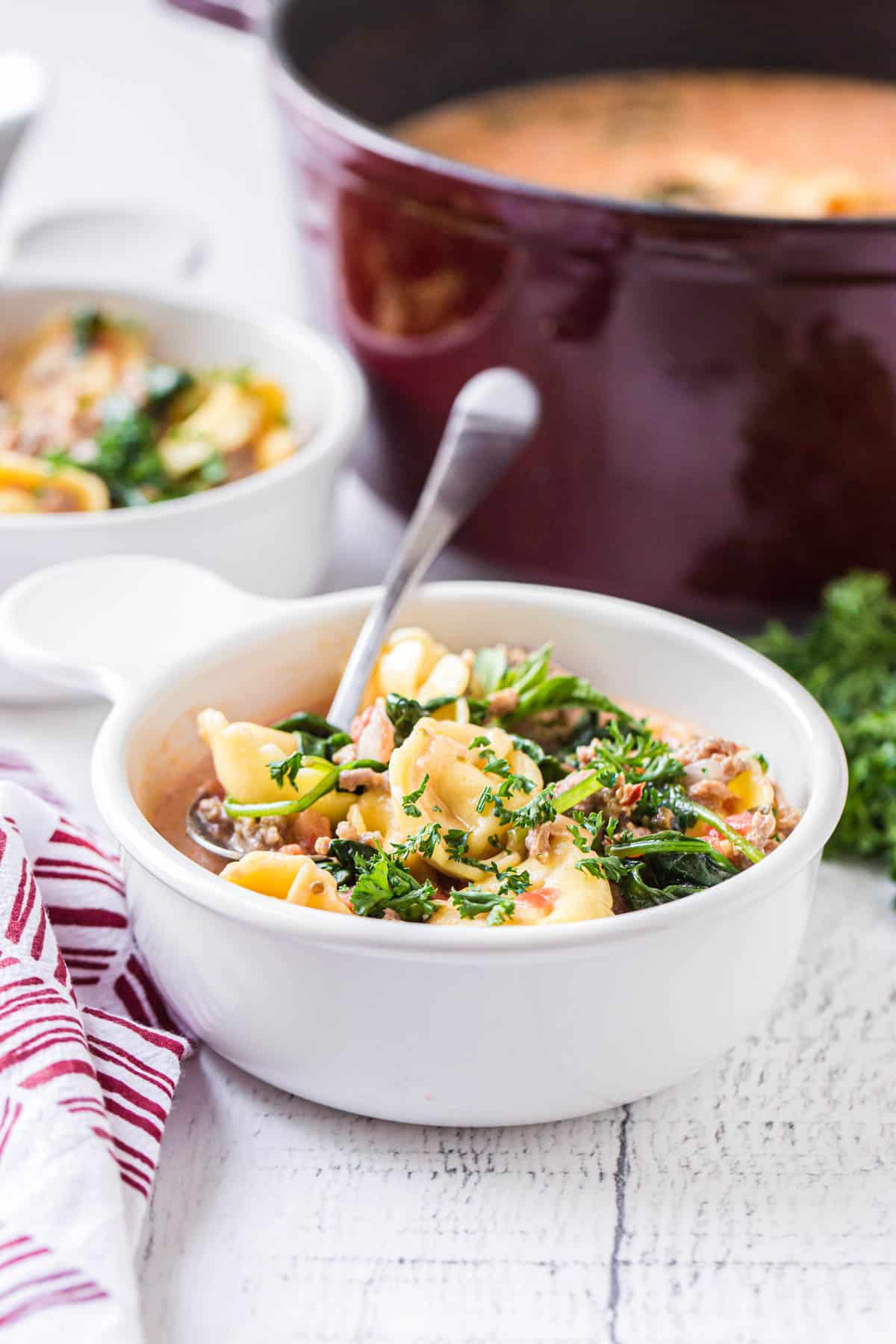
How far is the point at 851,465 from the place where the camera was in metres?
2.42

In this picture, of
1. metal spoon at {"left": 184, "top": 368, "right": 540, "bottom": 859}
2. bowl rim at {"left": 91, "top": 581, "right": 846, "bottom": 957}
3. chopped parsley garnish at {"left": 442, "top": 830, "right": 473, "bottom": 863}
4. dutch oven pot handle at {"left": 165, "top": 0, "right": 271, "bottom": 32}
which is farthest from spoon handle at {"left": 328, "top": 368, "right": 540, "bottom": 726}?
dutch oven pot handle at {"left": 165, "top": 0, "right": 271, "bottom": 32}

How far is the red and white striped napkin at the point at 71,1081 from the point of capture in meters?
1.40

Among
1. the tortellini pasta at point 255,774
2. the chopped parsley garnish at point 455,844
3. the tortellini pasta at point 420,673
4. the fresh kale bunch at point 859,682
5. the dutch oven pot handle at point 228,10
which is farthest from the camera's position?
the dutch oven pot handle at point 228,10

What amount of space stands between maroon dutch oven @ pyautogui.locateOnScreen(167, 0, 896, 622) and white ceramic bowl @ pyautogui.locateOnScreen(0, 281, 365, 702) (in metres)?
0.10

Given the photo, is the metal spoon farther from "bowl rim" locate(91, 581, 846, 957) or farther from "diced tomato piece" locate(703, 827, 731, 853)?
"diced tomato piece" locate(703, 827, 731, 853)

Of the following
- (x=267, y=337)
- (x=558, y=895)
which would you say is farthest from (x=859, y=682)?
(x=267, y=337)

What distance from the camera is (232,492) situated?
2.39 metres

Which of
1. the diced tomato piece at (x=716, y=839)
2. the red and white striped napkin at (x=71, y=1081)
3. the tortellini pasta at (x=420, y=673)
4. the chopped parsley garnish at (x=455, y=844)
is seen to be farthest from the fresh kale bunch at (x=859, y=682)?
the red and white striped napkin at (x=71, y=1081)

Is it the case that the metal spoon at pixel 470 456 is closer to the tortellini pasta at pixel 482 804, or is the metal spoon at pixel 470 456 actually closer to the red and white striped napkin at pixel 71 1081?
the tortellini pasta at pixel 482 804

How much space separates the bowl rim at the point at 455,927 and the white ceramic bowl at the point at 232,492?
14.1 inches

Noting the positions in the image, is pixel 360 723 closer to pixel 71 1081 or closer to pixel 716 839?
pixel 716 839

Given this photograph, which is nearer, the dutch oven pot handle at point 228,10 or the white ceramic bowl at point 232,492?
the white ceramic bowl at point 232,492

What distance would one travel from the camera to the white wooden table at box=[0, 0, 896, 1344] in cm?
149

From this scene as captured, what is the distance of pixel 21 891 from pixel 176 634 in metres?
0.43
